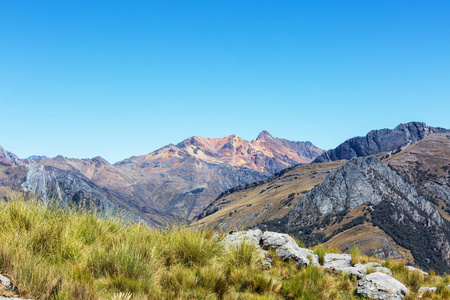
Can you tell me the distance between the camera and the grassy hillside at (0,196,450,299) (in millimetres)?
5445

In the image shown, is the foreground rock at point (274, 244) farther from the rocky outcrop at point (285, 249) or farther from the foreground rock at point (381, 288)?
the foreground rock at point (381, 288)

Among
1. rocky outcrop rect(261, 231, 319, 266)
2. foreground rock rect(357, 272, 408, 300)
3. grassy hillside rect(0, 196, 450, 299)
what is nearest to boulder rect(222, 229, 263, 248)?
rocky outcrop rect(261, 231, 319, 266)

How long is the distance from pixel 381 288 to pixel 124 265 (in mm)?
7361

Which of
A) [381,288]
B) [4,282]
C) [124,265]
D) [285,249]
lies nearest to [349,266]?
[285,249]

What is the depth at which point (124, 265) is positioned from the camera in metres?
6.59

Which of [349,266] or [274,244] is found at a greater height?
[274,244]

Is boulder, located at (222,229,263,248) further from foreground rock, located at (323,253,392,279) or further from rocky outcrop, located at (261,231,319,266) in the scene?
foreground rock, located at (323,253,392,279)

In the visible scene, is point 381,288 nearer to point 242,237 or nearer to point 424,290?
point 424,290

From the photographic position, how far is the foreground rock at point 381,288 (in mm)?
8578

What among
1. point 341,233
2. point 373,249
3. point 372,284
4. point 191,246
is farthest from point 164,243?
point 341,233

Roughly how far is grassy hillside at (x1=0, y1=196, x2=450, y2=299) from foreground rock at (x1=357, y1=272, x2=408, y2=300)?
299mm

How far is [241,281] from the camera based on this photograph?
7910 millimetres

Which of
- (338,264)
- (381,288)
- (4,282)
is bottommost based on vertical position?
(338,264)

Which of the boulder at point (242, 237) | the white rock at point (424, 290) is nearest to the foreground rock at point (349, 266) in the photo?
the white rock at point (424, 290)
